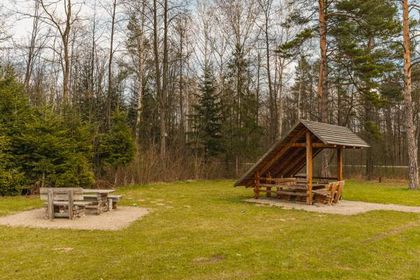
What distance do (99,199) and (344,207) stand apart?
25.1ft

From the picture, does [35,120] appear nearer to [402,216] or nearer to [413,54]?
[402,216]

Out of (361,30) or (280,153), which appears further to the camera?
(361,30)

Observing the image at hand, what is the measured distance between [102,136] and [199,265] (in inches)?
558

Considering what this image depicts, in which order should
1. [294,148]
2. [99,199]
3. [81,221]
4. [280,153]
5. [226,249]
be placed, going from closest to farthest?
[226,249], [81,221], [99,199], [280,153], [294,148]

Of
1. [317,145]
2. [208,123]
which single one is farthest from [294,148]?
[208,123]

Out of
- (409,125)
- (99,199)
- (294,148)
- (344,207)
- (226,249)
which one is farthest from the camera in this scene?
(409,125)

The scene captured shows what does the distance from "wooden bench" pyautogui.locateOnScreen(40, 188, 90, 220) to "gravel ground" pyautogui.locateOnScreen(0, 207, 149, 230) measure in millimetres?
159

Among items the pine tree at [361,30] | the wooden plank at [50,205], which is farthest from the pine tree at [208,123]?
the wooden plank at [50,205]

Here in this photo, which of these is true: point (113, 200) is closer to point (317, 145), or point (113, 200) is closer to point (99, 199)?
point (99, 199)

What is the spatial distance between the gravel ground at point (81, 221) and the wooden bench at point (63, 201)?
0.16 metres

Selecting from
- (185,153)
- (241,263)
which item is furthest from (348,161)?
(241,263)

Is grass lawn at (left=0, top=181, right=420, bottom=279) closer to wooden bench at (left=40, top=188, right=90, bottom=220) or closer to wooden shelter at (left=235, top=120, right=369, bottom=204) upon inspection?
wooden bench at (left=40, top=188, right=90, bottom=220)

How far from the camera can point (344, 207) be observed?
12.0 m

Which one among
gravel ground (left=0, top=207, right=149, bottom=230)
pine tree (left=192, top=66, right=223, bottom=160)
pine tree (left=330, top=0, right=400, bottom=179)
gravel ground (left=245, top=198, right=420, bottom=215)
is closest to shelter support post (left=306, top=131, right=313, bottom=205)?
gravel ground (left=245, top=198, right=420, bottom=215)
